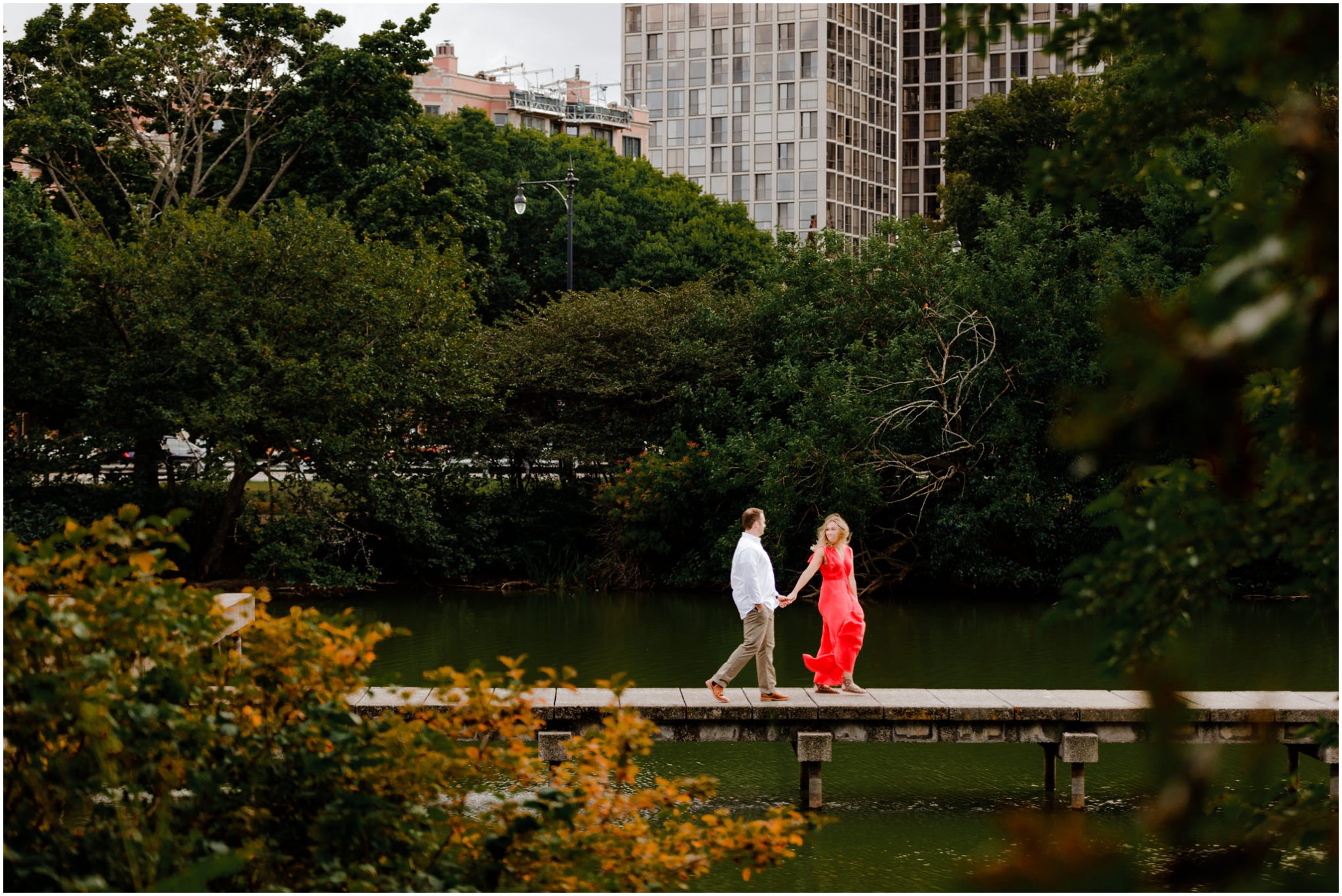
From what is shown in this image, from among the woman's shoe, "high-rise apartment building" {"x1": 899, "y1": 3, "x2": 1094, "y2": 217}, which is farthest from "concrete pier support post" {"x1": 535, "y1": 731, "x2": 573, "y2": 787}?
"high-rise apartment building" {"x1": 899, "y1": 3, "x2": 1094, "y2": 217}

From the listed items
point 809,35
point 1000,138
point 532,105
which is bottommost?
point 1000,138

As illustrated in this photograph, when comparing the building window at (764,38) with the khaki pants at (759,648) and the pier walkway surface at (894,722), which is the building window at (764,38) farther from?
the pier walkway surface at (894,722)

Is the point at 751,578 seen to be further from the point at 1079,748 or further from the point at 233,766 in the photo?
the point at 233,766

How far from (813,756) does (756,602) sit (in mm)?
1379

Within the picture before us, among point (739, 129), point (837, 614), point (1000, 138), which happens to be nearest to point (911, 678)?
point (837, 614)

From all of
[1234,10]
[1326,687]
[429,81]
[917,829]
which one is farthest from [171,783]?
[429,81]

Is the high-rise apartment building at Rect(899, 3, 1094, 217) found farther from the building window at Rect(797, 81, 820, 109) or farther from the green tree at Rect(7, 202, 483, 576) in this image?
the green tree at Rect(7, 202, 483, 576)

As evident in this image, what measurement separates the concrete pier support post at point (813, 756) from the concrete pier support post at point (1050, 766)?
190cm

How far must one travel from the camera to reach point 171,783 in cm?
479

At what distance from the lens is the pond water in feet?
32.9

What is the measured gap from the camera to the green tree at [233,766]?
451 centimetres

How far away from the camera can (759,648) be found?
12469 millimetres

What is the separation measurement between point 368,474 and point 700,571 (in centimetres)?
626

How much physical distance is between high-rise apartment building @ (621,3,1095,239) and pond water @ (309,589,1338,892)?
82.1 m
